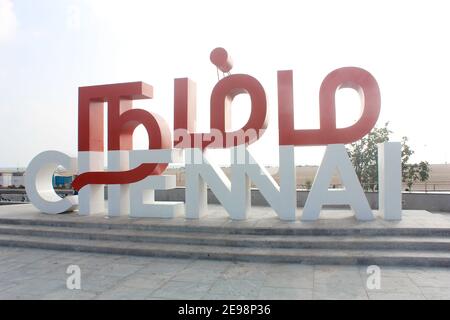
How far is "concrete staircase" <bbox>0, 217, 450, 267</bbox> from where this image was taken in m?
6.60

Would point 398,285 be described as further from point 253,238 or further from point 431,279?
point 253,238

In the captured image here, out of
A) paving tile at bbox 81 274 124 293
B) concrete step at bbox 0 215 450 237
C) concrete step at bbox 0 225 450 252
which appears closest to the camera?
paving tile at bbox 81 274 124 293

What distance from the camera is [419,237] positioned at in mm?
7184

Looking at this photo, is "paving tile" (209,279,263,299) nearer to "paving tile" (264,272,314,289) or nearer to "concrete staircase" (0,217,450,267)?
"paving tile" (264,272,314,289)

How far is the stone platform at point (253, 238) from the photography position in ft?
21.9

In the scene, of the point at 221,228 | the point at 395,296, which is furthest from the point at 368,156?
the point at 395,296

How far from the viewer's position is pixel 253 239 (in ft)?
24.1

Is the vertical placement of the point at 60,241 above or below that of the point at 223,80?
below

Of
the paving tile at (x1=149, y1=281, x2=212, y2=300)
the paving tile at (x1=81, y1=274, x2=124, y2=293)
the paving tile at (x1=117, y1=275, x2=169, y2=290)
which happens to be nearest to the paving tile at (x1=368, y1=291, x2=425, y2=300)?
the paving tile at (x1=149, y1=281, x2=212, y2=300)

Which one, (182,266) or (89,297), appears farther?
(182,266)
